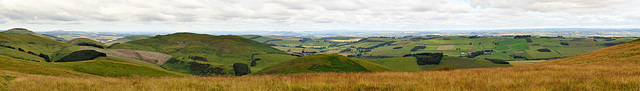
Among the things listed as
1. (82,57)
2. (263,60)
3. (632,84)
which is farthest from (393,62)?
(632,84)

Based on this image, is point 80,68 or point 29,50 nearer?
point 80,68

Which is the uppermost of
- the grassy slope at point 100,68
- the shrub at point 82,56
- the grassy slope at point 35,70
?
the grassy slope at point 35,70

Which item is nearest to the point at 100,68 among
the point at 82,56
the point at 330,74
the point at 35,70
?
the point at 35,70

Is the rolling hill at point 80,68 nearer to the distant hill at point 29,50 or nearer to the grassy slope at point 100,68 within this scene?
the grassy slope at point 100,68

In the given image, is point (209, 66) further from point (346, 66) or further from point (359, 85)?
point (359, 85)

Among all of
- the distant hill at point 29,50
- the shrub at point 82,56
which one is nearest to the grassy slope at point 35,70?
the distant hill at point 29,50

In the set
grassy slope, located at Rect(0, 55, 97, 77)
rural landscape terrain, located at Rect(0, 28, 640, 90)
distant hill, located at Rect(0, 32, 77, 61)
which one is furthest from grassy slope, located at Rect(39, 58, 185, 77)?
distant hill, located at Rect(0, 32, 77, 61)

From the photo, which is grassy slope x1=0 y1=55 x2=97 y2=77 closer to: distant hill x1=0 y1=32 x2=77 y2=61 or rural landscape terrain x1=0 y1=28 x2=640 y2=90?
rural landscape terrain x1=0 y1=28 x2=640 y2=90

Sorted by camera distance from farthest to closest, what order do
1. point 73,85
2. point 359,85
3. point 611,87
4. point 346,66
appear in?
point 346,66, point 73,85, point 359,85, point 611,87

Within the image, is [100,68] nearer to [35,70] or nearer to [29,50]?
[35,70]

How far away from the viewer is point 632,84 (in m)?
8.59

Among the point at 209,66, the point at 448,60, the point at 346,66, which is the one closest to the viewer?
the point at 346,66

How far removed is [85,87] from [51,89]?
1.01 meters

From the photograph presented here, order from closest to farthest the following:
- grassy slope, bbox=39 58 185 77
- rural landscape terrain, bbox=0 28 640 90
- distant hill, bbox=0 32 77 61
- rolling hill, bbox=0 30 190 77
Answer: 1. rural landscape terrain, bbox=0 28 640 90
2. rolling hill, bbox=0 30 190 77
3. grassy slope, bbox=39 58 185 77
4. distant hill, bbox=0 32 77 61
